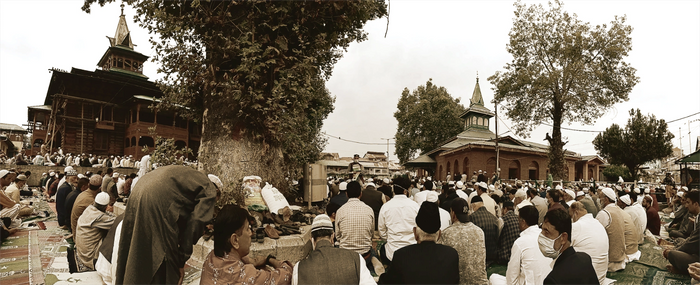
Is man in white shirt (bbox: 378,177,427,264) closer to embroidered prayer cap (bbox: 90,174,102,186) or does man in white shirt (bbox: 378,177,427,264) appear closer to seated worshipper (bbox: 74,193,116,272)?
seated worshipper (bbox: 74,193,116,272)

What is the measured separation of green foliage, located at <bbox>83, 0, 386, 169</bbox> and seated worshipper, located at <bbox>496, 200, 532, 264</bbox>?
4.40 meters

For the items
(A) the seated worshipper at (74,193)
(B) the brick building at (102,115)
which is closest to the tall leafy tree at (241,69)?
(A) the seated worshipper at (74,193)

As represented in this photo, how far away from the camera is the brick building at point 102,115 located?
27.5 m

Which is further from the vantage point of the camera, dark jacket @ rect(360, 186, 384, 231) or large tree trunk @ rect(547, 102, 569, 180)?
large tree trunk @ rect(547, 102, 569, 180)

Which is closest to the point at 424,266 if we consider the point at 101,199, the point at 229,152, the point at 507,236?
the point at 507,236

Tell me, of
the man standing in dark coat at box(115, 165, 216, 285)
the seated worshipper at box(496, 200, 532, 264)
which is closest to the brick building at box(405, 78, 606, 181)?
the seated worshipper at box(496, 200, 532, 264)

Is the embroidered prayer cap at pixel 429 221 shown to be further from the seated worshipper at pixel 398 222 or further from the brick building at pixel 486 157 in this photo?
the brick building at pixel 486 157

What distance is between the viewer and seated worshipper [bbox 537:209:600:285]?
2.48 meters

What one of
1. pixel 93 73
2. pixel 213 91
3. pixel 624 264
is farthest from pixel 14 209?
pixel 93 73

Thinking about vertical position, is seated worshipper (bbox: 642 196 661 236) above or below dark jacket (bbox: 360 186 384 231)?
below

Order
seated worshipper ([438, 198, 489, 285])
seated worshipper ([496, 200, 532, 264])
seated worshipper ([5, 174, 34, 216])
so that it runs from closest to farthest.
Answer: seated worshipper ([438, 198, 489, 285])
seated worshipper ([496, 200, 532, 264])
seated worshipper ([5, 174, 34, 216])

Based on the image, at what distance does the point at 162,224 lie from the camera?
2498 millimetres

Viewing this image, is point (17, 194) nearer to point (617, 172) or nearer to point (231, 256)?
point (231, 256)

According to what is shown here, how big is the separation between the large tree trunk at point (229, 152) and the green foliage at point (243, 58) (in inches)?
1.1
